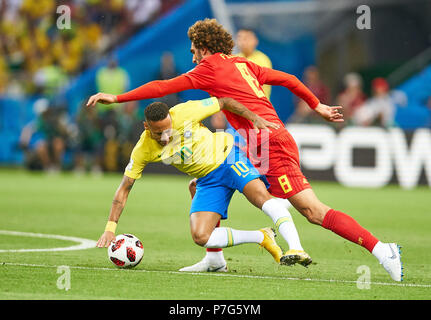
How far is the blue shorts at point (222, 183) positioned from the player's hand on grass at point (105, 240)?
726 millimetres

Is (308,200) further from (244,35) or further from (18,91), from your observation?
(18,91)

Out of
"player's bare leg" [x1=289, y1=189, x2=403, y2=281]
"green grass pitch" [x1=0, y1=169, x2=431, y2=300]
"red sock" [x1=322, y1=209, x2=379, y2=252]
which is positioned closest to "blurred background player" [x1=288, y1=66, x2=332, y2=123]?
"green grass pitch" [x1=0, y1=169, x2=431, y2=300]

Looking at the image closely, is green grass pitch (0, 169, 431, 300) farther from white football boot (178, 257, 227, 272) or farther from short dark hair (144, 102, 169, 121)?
short dark hair (144, 102, 169, 121)

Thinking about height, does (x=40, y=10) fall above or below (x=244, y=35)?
above

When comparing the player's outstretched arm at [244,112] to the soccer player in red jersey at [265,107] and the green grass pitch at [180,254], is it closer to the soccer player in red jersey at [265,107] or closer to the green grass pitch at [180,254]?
the soccer player in red jersey at [265,107]

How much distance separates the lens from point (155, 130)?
6.59 meters

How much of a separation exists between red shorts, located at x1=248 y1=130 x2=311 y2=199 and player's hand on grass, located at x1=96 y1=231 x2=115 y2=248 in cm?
137

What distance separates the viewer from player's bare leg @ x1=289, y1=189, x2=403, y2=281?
6.31 metres

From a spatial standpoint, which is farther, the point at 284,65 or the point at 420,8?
the point at 420,8

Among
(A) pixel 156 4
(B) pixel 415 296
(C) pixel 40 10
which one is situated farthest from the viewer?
(C) pixel 40 10

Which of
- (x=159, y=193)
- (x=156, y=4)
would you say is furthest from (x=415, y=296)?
(x=156, y=4)

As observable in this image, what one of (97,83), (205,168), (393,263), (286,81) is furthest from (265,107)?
(97,83)

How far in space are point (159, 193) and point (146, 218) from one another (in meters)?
4.12

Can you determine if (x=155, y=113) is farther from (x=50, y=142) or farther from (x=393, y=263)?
(x=50, y=142)
